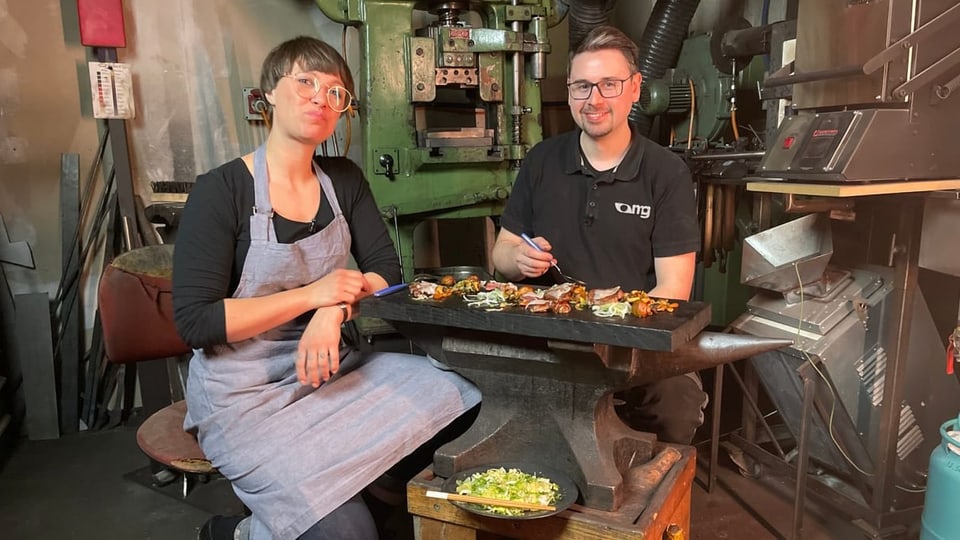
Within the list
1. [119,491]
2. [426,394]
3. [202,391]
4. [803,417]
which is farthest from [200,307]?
[803,417]

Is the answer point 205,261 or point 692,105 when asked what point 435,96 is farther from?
point 205,261

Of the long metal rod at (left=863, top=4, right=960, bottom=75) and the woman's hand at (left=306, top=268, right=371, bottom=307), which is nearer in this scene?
the woman's hand at (left=306, top=268, right=371, bottom=307)

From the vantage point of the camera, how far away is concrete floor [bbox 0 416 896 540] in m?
2.13

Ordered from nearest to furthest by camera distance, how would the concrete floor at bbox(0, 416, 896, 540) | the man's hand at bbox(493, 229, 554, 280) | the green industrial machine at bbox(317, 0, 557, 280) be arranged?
the man's hand at bbox(493, 229, 554, 280), the concrete floor at bbox(0, 416, 896, 540), the green industrial machine at bbox(317, 0, 557, 280)

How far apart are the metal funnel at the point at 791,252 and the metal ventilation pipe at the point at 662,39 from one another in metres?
0.95

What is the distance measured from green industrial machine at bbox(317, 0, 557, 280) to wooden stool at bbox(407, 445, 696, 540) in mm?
1603

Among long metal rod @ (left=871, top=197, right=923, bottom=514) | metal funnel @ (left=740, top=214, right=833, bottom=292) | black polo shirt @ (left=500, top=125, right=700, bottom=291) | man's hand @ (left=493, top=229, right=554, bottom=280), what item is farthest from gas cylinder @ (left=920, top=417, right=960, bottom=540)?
man's hand @ (left=493, top=229, right=554, bottom=280)

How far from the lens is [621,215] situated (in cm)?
170

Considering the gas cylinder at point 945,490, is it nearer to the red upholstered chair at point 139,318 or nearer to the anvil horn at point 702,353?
the anvil horn at point 702,353

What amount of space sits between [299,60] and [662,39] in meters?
1.89

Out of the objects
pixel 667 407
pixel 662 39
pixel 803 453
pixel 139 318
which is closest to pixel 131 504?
pixel 139 318

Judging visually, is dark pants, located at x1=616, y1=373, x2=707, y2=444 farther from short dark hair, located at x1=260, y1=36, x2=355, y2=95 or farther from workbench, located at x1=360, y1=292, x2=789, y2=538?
short dark hair, located at x1=260, y1=36, x2=355, y2=95

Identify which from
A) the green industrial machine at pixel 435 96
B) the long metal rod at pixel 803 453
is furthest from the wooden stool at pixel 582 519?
the green industrial machine at pixel 435 96

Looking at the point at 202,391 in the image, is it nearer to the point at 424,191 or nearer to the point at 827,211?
the point at 424,191
